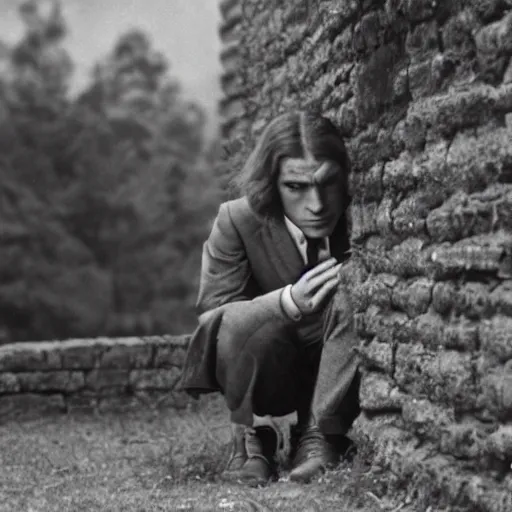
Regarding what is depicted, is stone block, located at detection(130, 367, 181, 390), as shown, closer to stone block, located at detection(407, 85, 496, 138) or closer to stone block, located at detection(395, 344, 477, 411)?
stone block, located at detection(395, 344, 477, 411)

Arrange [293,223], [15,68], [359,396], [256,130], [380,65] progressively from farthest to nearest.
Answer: [15,68] < [256,130] < [293,223] < [359,396] < [380,65]

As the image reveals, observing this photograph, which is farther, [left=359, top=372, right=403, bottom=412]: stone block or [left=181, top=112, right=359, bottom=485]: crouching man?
[left=181, top=112, right=359, bottom=485]: crouching man

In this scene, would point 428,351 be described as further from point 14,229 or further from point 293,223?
point 14,229

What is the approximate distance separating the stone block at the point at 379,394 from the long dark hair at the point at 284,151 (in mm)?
816

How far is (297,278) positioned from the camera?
13.8 ft

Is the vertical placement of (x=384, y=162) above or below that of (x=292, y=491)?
above

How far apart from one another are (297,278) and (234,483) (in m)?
0.91

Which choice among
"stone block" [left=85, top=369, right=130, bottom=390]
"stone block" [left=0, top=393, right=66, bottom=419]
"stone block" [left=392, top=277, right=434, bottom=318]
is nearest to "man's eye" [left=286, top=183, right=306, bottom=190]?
"stone block" [left=392, top=277, right=434, bottom=318]

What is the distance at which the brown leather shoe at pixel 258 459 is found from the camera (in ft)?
12.7

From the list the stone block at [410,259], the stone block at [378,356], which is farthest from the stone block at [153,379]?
the stone block at [410,259]

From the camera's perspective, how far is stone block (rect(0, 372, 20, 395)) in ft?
22.1

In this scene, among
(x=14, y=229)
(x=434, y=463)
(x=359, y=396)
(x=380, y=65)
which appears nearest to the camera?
(x=434, y=463)

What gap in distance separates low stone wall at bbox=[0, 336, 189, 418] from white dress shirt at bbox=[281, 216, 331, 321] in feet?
9.82

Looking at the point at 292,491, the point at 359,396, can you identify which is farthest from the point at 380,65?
the point at 292,491
